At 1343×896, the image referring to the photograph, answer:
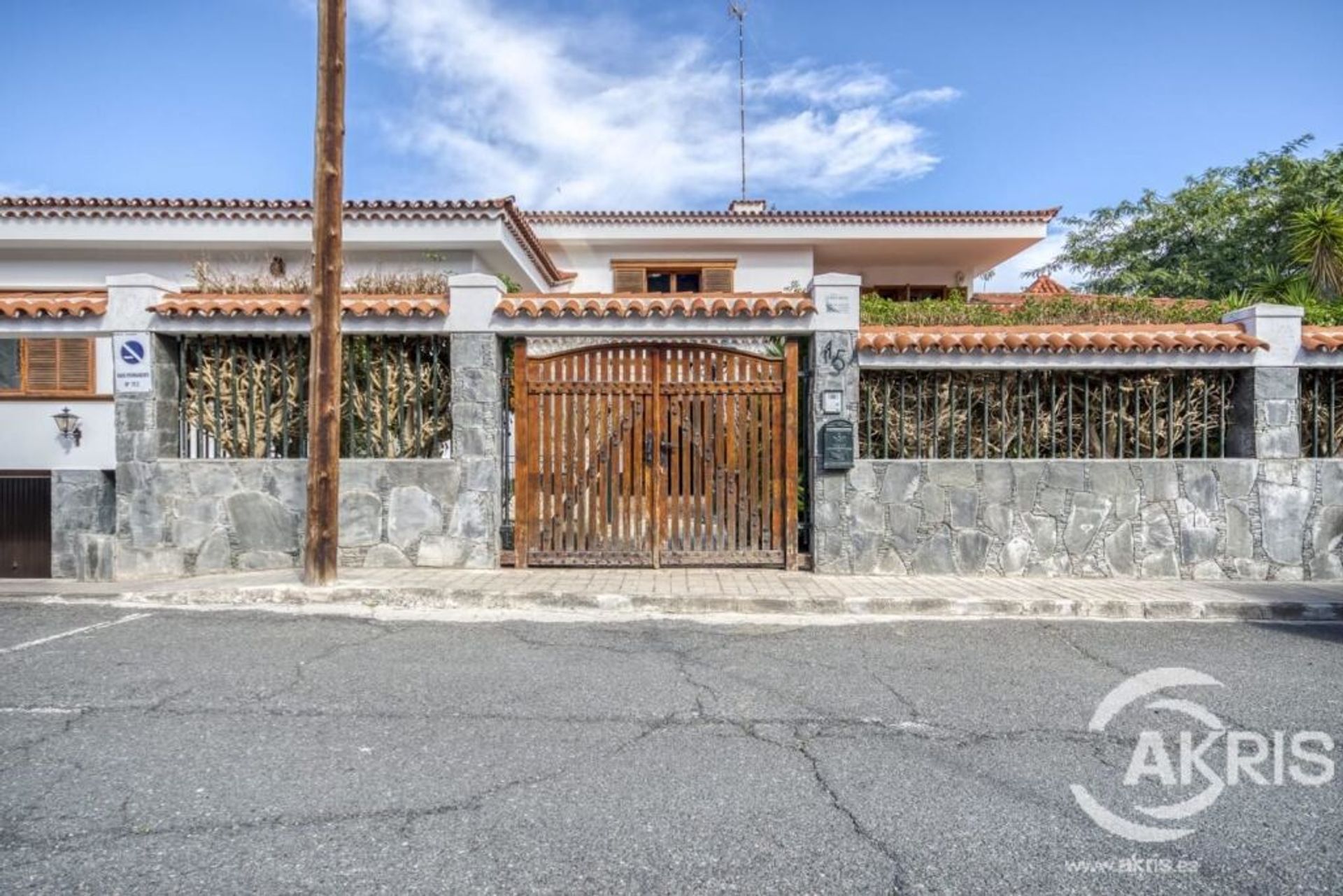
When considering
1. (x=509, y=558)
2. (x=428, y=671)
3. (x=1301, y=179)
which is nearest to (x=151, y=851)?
(x=428, y=671)

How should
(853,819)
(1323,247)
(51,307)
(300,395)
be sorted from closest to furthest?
(853,819)
(51,307)
(300,395)
(1323,247)

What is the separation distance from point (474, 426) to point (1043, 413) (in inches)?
222

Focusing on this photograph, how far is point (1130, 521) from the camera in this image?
8.07 m

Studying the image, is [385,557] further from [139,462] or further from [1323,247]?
[1323,247]

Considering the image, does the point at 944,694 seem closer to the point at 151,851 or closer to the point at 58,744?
the point at 151,851

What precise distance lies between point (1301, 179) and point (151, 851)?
26.6m

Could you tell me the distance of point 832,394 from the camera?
796cm

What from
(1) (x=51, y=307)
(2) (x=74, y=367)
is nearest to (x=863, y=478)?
(1) (x=51, y=307)

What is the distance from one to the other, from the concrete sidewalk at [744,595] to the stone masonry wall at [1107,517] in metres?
0.41

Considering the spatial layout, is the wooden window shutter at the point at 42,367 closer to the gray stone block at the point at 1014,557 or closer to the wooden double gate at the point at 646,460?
the wooden double gate at the point at 646,460

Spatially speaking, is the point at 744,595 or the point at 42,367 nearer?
the point at 744,595

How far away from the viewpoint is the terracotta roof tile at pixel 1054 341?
793 centimetres
